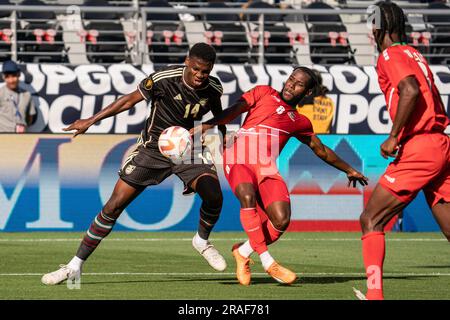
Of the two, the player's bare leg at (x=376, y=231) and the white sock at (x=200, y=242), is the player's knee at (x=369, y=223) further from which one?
the white sock at (x=200, y=242)

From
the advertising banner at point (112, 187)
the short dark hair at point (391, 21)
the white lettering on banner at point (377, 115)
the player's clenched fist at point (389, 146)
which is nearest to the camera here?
the player's clenched fist at point (389, 146)

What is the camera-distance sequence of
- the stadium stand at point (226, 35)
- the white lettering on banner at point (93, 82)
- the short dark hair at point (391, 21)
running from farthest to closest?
the stadium stand at point (226, 35)
the white lettering on banner at point (93, 82)
the short dark hair at point (391, 21)

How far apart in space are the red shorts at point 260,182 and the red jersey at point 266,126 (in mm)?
126

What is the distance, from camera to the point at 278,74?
2117 centimetres

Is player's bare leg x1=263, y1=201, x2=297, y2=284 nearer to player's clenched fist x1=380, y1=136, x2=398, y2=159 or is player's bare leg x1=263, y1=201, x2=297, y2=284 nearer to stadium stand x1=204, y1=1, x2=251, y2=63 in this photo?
player's clenched fist x1=380, y1=136, x2=398, y2=159

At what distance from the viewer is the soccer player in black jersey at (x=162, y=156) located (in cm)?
1079

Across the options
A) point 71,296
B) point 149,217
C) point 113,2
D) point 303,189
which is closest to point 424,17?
point 113,2

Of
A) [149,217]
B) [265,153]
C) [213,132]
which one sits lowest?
[149,217]

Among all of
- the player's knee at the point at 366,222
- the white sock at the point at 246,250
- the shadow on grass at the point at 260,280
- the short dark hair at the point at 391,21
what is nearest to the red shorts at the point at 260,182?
the white sock at the point at 246,250

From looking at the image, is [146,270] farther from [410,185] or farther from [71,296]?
[410,185]

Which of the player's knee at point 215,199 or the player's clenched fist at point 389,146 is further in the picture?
the player's knee at point 215,199

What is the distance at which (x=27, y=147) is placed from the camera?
17422 millimetres

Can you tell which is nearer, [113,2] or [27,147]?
[27,147]

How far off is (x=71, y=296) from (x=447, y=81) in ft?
44.7
